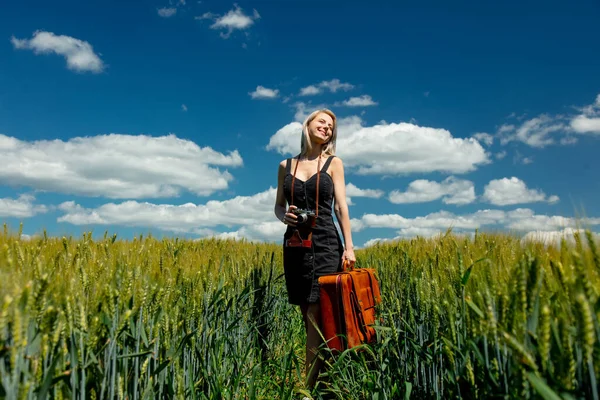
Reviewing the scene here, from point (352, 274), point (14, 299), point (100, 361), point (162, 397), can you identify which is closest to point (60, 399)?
point (100, 361)

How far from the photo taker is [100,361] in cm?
158

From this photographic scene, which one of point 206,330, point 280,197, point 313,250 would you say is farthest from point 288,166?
Result: point 206,330

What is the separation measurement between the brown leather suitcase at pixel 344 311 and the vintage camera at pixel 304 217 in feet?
1.41

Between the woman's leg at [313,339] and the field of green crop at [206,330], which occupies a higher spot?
the field of green crop at [206,330]

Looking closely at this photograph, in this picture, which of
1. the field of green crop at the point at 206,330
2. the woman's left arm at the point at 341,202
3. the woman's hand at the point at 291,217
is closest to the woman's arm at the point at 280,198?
the woman's hand at the point at 291,217

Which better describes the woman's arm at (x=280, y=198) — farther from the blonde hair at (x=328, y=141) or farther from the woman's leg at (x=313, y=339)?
the woman's leg at (x=313, y=339)

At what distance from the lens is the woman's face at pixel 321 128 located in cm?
380

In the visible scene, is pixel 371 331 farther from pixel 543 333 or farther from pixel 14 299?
pixel 14 299

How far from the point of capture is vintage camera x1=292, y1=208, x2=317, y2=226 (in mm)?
3475

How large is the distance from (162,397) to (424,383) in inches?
48.2

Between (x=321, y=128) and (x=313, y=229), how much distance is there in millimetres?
851

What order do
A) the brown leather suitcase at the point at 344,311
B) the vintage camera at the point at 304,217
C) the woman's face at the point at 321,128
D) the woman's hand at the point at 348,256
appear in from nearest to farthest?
the brown leather suitcase at the point at 344,311
the vintage camera at the point at 304,217
the woman's hand at the point at 348,256
the woman's face at the point at 321,128

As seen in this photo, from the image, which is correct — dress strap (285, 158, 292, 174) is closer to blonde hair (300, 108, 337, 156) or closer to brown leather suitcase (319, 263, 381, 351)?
blonde hair (300, 108, 337, 156)

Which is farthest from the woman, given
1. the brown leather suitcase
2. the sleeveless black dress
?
the brown leather suitcase
